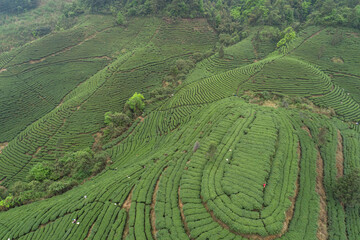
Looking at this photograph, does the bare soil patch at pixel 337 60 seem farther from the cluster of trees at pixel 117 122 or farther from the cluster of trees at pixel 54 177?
the cluster of trees at pixel 54 177

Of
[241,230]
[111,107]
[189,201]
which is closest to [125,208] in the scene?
[189,201]

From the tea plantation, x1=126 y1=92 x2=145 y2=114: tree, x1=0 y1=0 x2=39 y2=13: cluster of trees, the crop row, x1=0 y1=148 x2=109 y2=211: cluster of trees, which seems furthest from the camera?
x1=0 y1=0 x2=39 y2=13: cluster of trees

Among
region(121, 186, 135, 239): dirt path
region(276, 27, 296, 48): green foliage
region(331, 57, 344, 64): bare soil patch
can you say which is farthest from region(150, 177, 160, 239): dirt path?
region(276, 27, 296, 48): green foliage

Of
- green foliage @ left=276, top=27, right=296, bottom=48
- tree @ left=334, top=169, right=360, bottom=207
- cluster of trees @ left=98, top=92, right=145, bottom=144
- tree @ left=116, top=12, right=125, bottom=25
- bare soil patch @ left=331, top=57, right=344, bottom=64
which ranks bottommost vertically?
cluster of trees @ left=98, top=92, right=145, bottom=144

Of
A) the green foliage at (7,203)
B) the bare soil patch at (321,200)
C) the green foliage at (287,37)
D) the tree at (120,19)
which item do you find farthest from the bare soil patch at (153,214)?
the tree at (120,19)

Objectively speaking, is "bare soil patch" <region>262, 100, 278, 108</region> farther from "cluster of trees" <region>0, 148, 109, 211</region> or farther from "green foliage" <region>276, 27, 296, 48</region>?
"cluster of trees" <region>0, 148, 109, 211</region>

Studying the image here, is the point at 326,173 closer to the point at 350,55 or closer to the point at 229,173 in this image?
the point at 229,173

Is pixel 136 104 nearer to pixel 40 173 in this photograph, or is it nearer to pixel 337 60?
pixel 40 173
